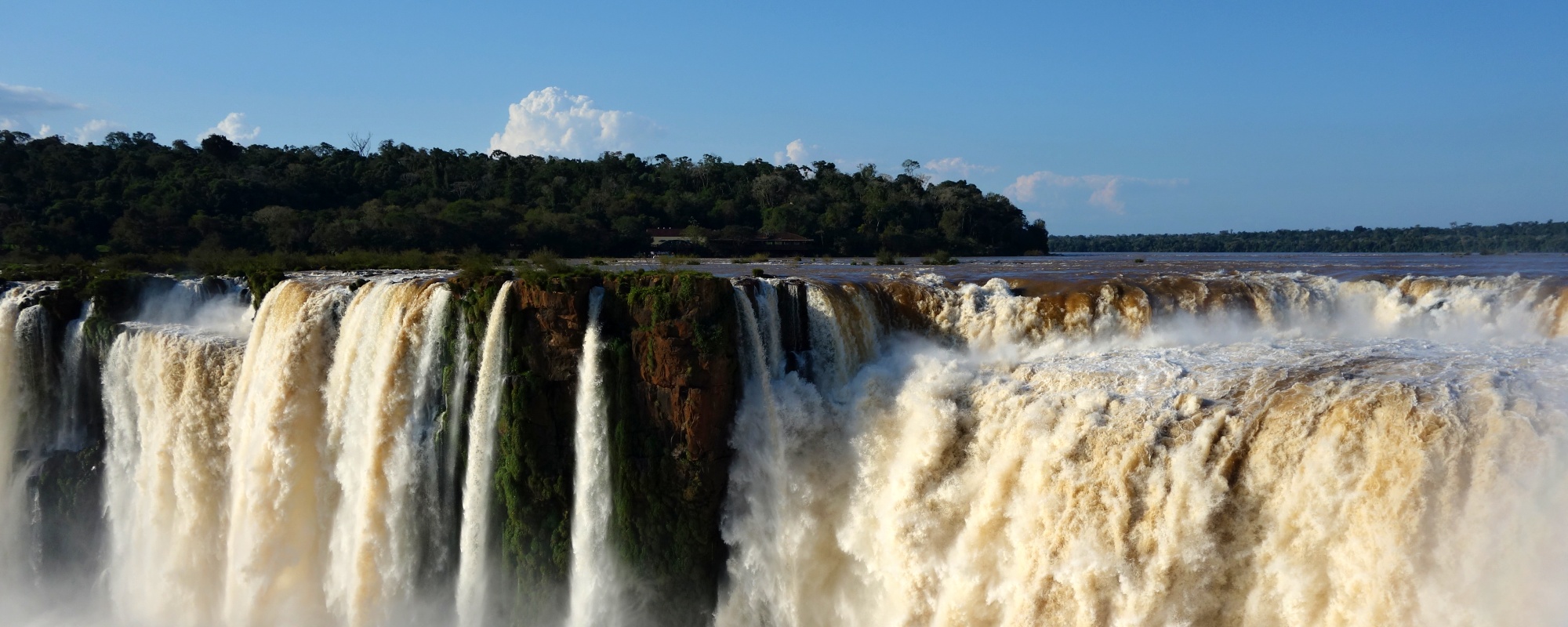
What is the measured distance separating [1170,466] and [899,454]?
362 cm

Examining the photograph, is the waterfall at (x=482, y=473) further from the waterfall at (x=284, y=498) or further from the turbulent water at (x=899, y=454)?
the waterfall at (x=284, y=498)

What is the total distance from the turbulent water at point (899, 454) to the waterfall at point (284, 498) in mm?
43

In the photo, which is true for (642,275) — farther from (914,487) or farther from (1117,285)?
(1117,285)

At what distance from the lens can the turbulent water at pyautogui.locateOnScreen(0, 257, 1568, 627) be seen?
9289 millimetres

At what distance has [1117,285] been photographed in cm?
1606

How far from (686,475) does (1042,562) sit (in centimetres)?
499

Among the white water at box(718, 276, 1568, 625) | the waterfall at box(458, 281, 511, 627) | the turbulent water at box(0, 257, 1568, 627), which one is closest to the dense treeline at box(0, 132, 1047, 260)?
the turbulent water at box(0, 257, 1568, 627)

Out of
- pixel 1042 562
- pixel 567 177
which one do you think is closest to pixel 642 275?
pixel 1042 562

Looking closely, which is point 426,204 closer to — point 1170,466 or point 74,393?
point 74,393

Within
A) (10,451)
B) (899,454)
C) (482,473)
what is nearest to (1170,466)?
(899,454)

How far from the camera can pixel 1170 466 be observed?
10.3 m

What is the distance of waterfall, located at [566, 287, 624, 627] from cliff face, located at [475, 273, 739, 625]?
15cm

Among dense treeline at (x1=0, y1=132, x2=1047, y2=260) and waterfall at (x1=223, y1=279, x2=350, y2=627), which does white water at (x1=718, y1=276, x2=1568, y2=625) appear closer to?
waterfall at (x1=223, y1=279, x2=350, y2=627)

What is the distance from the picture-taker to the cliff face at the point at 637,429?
13.3m
